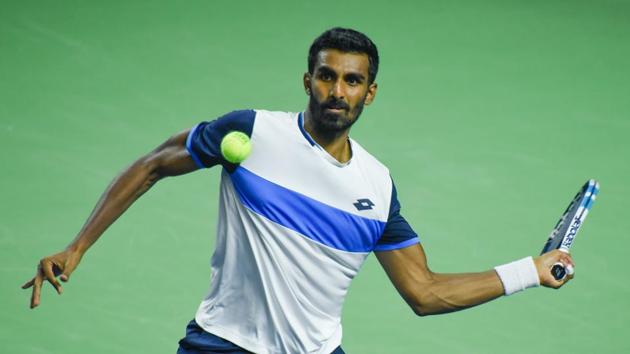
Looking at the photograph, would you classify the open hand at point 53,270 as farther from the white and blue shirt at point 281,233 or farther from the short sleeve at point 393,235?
the short sleeve at point 393,235

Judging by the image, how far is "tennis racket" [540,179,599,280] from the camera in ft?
16.3

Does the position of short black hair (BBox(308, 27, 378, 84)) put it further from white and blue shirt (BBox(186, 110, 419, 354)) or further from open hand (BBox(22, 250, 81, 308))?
open hand (BBox(22, 250, 81, 308))

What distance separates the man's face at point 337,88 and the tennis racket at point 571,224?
3.13ft

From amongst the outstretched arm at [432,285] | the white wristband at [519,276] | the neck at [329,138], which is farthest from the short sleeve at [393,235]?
the white wristband at [519,276]

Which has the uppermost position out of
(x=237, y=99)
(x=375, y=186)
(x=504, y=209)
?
(x=237, y=99)

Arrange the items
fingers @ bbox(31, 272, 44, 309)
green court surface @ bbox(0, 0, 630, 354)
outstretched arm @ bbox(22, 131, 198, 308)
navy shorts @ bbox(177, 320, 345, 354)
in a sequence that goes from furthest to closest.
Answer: green court surface @ bbox(0, 0, 630, 354)
navy shorts @ bbox(177, 320, 345, 354)
outstretched arm @ bbox(22, 131, 198, 308)
fingers @ bbox(31, 272, 44, 309)

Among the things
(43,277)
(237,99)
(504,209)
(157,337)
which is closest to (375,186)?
(43,277)

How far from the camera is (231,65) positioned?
909cm

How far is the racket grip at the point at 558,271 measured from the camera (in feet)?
16.2

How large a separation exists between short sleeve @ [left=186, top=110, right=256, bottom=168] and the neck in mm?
210

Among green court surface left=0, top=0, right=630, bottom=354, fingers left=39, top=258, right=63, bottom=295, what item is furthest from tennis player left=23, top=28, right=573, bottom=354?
green court surface left=0, top=0, right=630, bottom=354

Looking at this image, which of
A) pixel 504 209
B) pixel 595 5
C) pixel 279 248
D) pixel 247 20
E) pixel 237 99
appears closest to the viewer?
pixel 279 248

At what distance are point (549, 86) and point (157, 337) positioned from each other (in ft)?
12.3

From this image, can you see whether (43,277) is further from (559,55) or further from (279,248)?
(559,55)
